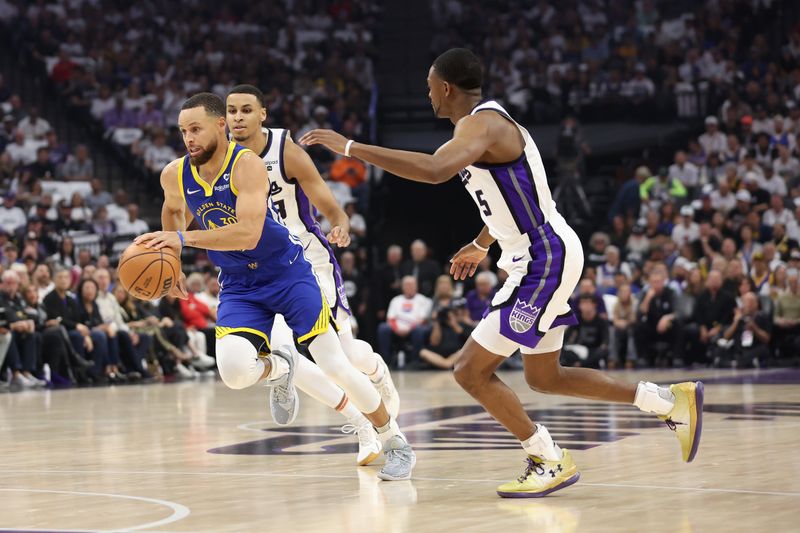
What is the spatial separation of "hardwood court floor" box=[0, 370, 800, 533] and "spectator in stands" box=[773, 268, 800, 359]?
192 inches

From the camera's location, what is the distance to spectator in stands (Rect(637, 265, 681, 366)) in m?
16.2

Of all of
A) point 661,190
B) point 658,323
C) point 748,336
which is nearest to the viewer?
point 748,336

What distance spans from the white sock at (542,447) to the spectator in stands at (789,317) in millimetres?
10653

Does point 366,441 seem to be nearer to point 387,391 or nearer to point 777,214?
point 387,391

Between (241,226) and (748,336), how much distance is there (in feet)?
37.1

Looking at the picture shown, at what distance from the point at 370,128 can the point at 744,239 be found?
24.6 feet

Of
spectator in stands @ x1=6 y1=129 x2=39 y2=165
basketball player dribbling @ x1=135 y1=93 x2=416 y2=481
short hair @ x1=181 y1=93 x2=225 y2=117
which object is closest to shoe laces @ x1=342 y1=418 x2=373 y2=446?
basketball player dribbling @ x1=135 y1=93 x2=416 y2=481

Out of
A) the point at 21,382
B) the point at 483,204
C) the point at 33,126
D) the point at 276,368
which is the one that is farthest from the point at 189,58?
the point at 483,204

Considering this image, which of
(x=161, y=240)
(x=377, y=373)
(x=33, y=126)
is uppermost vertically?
(x=33, y=126)

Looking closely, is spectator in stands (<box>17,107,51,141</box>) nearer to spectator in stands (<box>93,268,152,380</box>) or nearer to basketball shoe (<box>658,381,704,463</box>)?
spectator in stands (<box>93,268,152,380</box>)

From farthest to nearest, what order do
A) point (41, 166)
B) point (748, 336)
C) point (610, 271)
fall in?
point (41, 166)
point (610, 271)
point (748, 336)

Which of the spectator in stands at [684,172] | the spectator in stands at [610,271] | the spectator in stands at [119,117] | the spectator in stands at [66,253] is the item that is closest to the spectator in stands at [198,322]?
the spectator in stands at [66,253]

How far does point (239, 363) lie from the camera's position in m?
6.05

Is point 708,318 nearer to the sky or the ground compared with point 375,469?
nearer to the sky
